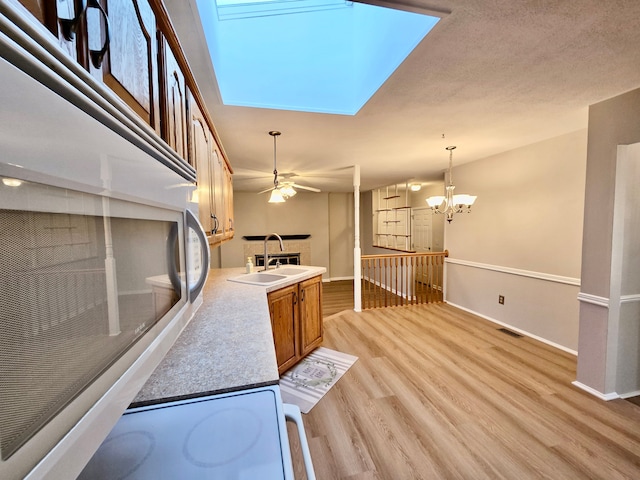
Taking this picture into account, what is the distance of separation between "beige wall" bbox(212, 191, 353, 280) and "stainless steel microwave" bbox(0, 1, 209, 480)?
622 centimetres

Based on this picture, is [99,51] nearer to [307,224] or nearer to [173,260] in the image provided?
[173,260]

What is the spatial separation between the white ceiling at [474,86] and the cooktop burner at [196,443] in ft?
5.12

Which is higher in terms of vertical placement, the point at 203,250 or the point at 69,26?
the point at 69,26

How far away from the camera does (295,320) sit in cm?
266

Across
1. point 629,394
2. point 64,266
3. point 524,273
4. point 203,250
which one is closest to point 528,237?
point 524,273

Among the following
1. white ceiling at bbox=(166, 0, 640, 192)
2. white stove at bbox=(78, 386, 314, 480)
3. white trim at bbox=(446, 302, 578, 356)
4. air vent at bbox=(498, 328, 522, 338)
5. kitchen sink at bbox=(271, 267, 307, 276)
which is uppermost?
white ceiling at bbox=(166, 0, 640, 192)

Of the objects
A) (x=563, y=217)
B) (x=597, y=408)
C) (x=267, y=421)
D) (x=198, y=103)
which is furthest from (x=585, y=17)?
(x=597, y=408)

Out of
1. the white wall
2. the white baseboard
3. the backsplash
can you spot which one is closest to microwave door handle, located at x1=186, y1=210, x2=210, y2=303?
the white baseboard

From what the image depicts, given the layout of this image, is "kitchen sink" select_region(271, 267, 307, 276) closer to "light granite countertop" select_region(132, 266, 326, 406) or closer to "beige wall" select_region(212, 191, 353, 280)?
"light granite countertop" select_region(132, 266, 326, 406)

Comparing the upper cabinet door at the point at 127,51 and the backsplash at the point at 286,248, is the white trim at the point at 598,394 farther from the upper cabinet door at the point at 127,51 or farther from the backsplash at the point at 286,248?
the backsplash at the point at 286,248

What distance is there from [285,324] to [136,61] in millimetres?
2178

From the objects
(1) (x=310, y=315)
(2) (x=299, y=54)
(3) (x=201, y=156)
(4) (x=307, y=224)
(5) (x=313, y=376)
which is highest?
(2) (x=299, y=54)

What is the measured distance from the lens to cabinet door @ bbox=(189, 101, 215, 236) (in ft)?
4.35

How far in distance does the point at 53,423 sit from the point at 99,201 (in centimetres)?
23
